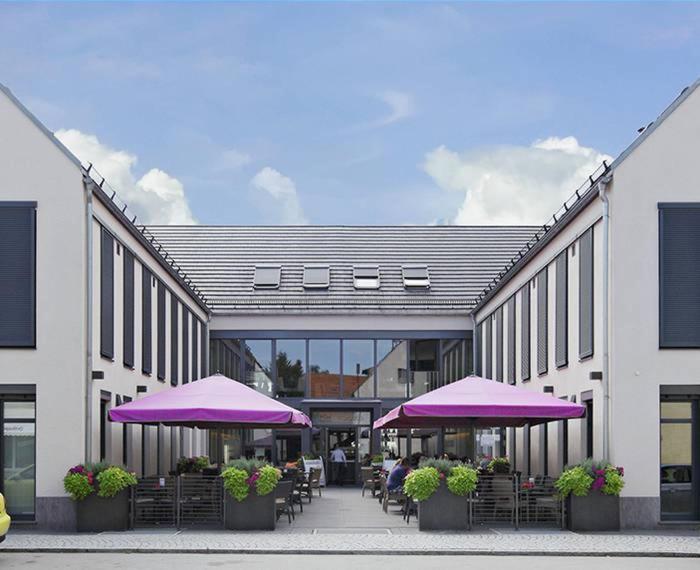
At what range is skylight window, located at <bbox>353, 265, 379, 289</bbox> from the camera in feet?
127

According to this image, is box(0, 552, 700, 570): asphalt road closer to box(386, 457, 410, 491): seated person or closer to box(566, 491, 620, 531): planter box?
box(566, 491, 620, 531): planter box

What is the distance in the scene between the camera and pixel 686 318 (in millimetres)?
19984

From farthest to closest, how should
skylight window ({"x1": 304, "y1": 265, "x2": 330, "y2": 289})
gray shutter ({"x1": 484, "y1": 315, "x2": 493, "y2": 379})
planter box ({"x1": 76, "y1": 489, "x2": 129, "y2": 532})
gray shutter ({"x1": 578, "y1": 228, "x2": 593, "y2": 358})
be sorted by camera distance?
skylight window ({"x1": 304, "y1": 265, "x2": 330, "y2": 289})
gray shutter ({"x1": 484, "y1": 315, "x2": 493, "y2": 379})
gray shutter ({"x1": 578, "y1": 228, "x2": 593, "y2": 358})
planter box ({"x1": 76, "y1": 489, "x2": 129, "y2": 532})

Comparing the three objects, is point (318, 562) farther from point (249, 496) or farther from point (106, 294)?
point (106, 294)

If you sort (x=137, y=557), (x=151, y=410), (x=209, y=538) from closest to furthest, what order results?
1. (x=137, y=557)
2. (x=209, y=538)
3. (x=151, y=410)

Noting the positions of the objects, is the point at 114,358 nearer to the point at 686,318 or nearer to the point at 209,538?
the point at 209,538

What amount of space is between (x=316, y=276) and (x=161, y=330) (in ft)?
36.9

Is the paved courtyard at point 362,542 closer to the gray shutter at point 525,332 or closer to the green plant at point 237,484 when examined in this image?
the green plant at point 237,484

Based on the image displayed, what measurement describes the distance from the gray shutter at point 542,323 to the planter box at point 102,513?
401 inches

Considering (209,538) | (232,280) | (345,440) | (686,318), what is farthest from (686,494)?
(232,280)

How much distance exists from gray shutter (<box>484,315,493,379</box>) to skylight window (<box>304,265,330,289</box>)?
6241 millimetres

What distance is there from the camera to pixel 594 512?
19.3 meters

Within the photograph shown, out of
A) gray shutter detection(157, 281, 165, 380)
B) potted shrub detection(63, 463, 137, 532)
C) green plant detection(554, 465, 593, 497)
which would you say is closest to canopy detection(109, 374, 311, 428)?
potted shrub detection(63, 463, 137, 532)

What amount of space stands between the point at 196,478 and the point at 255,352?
17805 millimetres
